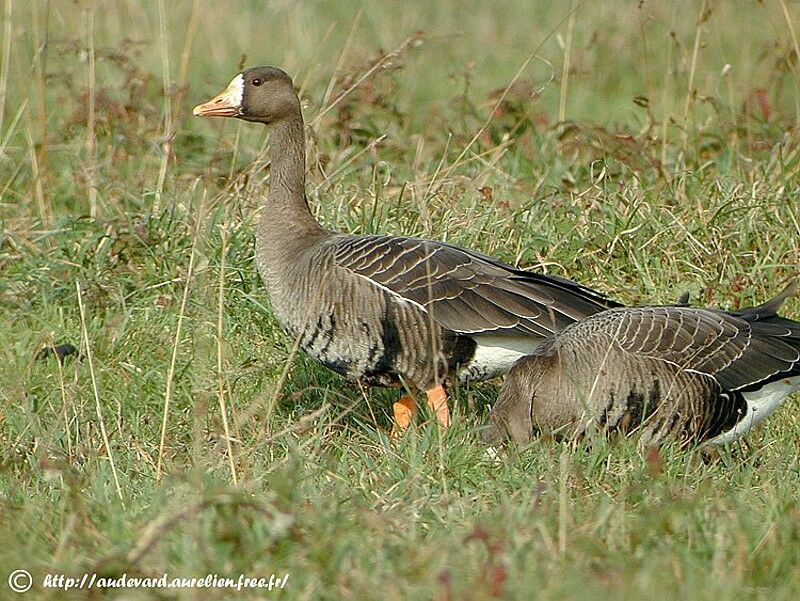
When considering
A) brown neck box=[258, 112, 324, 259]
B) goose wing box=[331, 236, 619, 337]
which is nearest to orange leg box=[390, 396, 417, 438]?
goose wing box=[331, 236, 619, 337]

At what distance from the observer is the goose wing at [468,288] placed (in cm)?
587

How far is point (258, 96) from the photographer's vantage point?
6426 millimetres

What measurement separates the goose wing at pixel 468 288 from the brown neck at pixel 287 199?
0.99 ft

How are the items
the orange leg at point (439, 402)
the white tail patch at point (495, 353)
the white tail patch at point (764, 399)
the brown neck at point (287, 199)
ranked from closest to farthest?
the white tail patch at point (764, 399)
the orange leg at point (439, 402)
the white tail patch at point (495, 353)
the brown neck at point (287, 199)

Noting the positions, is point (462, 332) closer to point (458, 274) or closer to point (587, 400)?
point (458, 274)

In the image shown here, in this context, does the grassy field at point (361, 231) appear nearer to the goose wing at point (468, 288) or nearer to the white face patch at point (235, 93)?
the goose wing at point (468, 288)

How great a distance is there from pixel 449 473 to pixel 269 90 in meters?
2.29

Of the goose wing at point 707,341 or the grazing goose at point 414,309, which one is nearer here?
the goose wing at point 707,341

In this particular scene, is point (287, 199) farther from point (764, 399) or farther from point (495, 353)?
point (764, 399)

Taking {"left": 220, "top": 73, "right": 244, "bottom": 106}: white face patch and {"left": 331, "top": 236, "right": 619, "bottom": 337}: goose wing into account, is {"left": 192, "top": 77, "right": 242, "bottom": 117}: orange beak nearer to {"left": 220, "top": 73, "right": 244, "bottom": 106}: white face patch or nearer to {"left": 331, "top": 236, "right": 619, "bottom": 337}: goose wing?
{"left": 220, "top": 73, "right": 244, "bottom": 106}: white face patch

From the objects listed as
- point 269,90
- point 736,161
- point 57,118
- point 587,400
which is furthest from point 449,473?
point 57,118

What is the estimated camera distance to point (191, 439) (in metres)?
5.72

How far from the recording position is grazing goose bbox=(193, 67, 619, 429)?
232 inches

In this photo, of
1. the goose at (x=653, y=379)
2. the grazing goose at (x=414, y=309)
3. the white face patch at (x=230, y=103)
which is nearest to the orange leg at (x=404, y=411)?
the grazing goose at (x=414, y=309)
